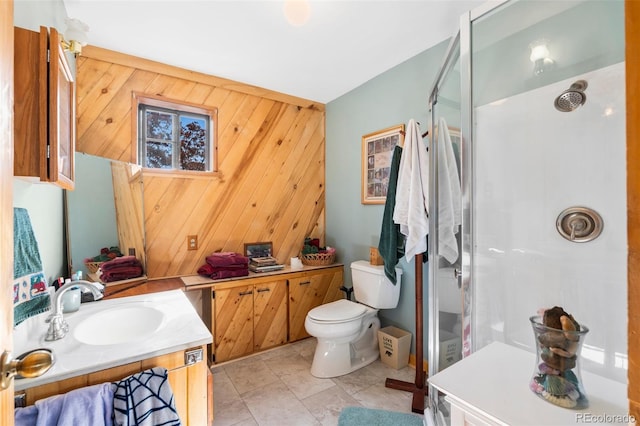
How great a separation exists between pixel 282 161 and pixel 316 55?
1113 millimetres

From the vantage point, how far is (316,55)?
2.32 meters

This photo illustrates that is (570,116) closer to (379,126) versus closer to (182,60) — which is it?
(379,126)

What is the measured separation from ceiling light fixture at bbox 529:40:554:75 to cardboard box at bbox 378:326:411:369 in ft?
6.45

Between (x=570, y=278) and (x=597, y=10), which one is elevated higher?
(x=597, y=10)

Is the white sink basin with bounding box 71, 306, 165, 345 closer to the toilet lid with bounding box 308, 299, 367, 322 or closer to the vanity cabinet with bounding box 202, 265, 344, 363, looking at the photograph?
the vanity cabinet with bounding box 202, 265, 344, 363

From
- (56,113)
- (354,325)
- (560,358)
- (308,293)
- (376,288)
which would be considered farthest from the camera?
(308,293)

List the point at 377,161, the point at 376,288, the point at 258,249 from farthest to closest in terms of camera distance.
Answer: the point at 258,249
the point at 377,161
the point at 376,288

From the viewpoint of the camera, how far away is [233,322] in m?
2.45

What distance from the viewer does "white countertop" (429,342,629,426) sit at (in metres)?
0.77

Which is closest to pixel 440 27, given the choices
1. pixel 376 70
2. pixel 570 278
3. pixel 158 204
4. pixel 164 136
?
pixel 376 70

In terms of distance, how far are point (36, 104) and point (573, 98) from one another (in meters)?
1.99

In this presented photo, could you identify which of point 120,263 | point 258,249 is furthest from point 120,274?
point 258,249

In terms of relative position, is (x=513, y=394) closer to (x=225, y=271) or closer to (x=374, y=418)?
(x=374, y=418)

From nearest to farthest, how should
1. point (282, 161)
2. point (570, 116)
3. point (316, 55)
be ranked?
point (570, 116) → point (316, 55) → point (282, 161)
